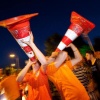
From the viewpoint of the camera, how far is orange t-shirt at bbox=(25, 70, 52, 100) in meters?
4.58

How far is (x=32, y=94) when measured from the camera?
4.73m

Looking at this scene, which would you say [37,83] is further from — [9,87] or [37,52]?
[9,87]

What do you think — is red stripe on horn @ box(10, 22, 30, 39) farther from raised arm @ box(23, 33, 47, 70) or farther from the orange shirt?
the orange shirt

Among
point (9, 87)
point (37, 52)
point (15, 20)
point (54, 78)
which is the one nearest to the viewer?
point (37, 52)

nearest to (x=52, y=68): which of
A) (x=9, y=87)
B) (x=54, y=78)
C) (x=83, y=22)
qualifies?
(x=54, y=78)

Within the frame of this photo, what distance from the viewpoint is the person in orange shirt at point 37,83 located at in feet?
15.1

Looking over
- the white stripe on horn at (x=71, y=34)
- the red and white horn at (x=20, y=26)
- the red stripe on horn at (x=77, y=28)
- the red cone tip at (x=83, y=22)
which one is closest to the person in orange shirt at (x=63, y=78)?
the red and white horn at (x=20, y=26)

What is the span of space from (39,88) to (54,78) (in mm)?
508

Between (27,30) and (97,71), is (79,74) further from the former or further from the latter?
(27,30)

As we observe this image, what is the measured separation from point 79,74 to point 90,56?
1.40 m

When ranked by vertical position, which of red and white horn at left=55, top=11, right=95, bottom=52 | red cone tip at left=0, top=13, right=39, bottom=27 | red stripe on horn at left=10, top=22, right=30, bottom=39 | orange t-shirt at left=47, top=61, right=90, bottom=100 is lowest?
orange t-shirt at left=47, top=61, right=90, bottom=100

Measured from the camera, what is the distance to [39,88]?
466 centimetres

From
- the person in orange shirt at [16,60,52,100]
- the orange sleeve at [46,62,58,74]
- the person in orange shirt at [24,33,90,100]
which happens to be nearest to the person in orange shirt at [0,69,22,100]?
the person in orange shirt at [16,60,52,100]

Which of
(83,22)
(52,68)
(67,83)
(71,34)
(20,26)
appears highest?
(20,26)
